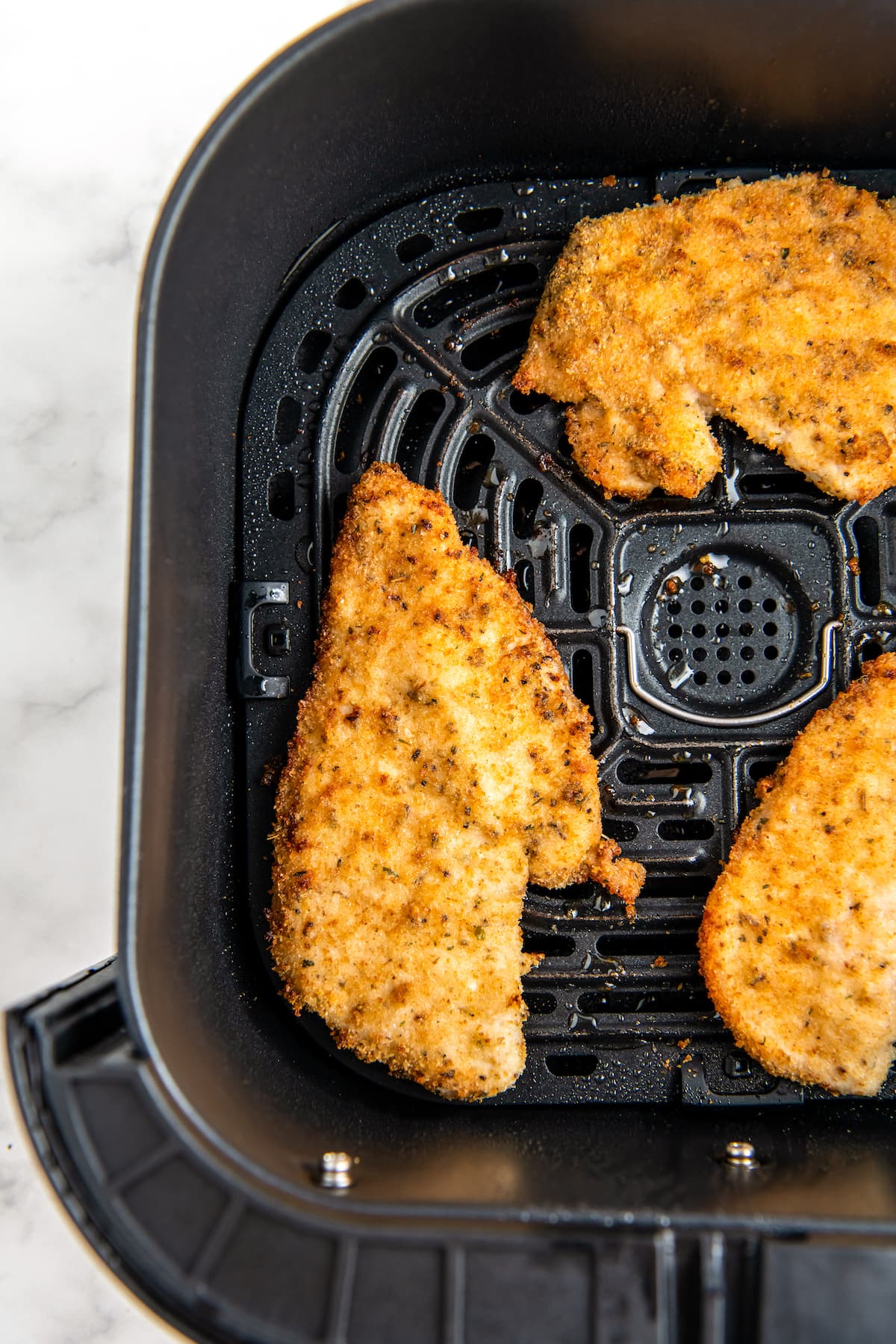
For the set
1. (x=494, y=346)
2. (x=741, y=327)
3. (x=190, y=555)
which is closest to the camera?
(x=190, y=555)

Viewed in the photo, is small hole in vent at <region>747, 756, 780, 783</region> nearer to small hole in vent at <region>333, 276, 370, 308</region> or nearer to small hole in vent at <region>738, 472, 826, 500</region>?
small hole in vent at <region>738, 472, 826, 500</region>

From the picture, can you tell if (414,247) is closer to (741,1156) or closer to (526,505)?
(526,505)

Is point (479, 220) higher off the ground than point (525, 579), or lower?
higher

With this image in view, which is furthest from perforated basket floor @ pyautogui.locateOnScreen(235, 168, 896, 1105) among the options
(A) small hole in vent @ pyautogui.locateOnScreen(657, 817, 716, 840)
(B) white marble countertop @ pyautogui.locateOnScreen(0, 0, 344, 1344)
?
(B) white marble countertop @ pyautogui.locateOnScreen(0, 0, 344, 1344)

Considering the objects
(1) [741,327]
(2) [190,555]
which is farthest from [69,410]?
(1) [741,327]

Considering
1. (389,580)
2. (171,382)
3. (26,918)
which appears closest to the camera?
(171,382)

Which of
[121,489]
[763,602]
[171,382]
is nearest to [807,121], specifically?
[763,602]

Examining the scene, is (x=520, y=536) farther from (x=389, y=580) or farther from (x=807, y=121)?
(x=807, y=121)
